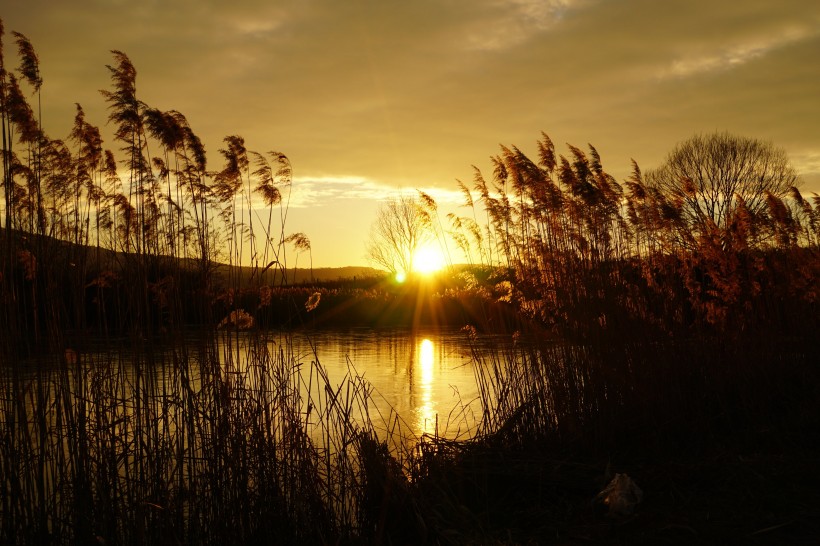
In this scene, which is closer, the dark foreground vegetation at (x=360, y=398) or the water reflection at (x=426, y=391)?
the dark foreground vegetation at (x=360, y=398)

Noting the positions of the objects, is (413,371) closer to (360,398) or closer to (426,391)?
(426,391)

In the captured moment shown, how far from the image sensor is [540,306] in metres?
5.18

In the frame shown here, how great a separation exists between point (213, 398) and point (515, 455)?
6.60 ft

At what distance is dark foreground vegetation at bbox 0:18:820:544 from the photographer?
10.6 ft

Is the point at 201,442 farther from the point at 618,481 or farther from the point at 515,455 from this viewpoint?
the point at 618,481

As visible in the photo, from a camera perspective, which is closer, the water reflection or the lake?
the lake

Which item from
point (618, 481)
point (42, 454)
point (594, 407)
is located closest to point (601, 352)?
point (594, 407)

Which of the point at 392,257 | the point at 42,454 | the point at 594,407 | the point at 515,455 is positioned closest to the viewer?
the point at 42,454

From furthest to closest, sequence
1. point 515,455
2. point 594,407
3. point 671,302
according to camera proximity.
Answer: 1. point 671,302
2. point 594,407
3. point 515,455

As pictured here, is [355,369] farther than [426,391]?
No

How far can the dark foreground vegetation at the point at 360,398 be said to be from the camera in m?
3.23

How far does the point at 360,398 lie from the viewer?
4305 mm

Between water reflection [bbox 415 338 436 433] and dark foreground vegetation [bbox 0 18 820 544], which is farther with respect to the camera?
water reflection [bbox 415 338 436 433]

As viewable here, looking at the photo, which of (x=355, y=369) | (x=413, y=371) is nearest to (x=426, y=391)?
(x=413, y=371)
